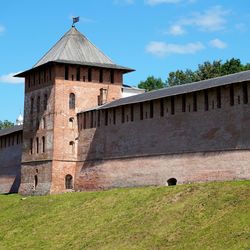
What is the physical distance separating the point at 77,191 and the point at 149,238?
13.2m

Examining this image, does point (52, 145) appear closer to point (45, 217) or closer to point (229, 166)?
point (45, 217)

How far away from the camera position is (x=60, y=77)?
116 ft

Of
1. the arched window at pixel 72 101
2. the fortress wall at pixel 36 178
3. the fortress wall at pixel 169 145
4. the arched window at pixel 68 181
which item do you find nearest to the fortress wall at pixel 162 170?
the fortress wall at pixel 169 145

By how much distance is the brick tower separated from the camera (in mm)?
34875

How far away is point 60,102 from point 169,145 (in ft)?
28.5

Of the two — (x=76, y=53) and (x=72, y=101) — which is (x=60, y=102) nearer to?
(x=72, y=101)

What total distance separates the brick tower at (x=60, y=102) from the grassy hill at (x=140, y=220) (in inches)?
166

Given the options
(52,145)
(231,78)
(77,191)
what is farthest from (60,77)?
(231,78)

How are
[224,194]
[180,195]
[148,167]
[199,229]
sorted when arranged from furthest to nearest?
[148,167] → [180,195] → [224,194] → [199,229]

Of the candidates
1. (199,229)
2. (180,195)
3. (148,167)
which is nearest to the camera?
(199,229)

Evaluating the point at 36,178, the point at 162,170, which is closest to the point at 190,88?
the point at 162,170

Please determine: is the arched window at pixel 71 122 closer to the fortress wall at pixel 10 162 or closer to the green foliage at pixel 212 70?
the fortress wall at pixel 10 162

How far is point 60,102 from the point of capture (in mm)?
35219

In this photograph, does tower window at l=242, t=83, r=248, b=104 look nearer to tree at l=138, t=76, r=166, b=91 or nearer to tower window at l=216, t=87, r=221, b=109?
tower window at l=216, t=87, r=221, b=109
